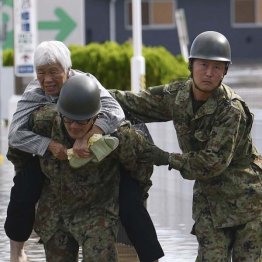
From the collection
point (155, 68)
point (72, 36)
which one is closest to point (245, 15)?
point (72, 36)

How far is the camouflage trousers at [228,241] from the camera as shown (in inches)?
257

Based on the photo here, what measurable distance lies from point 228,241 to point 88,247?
79cm

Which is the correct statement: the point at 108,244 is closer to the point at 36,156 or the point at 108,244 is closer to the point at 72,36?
the point at 36,156

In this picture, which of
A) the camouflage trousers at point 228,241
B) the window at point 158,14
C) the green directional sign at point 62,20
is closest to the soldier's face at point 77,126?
the camouflage trousers at point 228,241

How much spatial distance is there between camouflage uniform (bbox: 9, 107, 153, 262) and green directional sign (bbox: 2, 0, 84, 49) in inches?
772

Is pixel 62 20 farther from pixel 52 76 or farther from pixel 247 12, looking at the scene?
pixel 247 12

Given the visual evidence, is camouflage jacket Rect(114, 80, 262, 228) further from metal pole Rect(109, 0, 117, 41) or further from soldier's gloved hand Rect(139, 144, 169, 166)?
metal pole Rect(109, 0, 117, 41)

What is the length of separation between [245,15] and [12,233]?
51751 millimetres

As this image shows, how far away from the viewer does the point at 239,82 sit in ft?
127

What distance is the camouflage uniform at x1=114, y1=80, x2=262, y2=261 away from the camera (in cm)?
632

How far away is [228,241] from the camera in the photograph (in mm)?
6621

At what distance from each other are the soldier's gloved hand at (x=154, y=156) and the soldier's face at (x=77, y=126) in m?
0.34

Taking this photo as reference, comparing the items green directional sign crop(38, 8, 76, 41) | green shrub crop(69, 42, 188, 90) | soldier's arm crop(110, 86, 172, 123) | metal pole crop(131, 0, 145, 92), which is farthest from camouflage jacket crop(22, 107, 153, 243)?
green directional sign crop(38, 8, 76, 41)

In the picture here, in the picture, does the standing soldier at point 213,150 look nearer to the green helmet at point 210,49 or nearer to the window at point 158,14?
the green helmet at point 210,49
